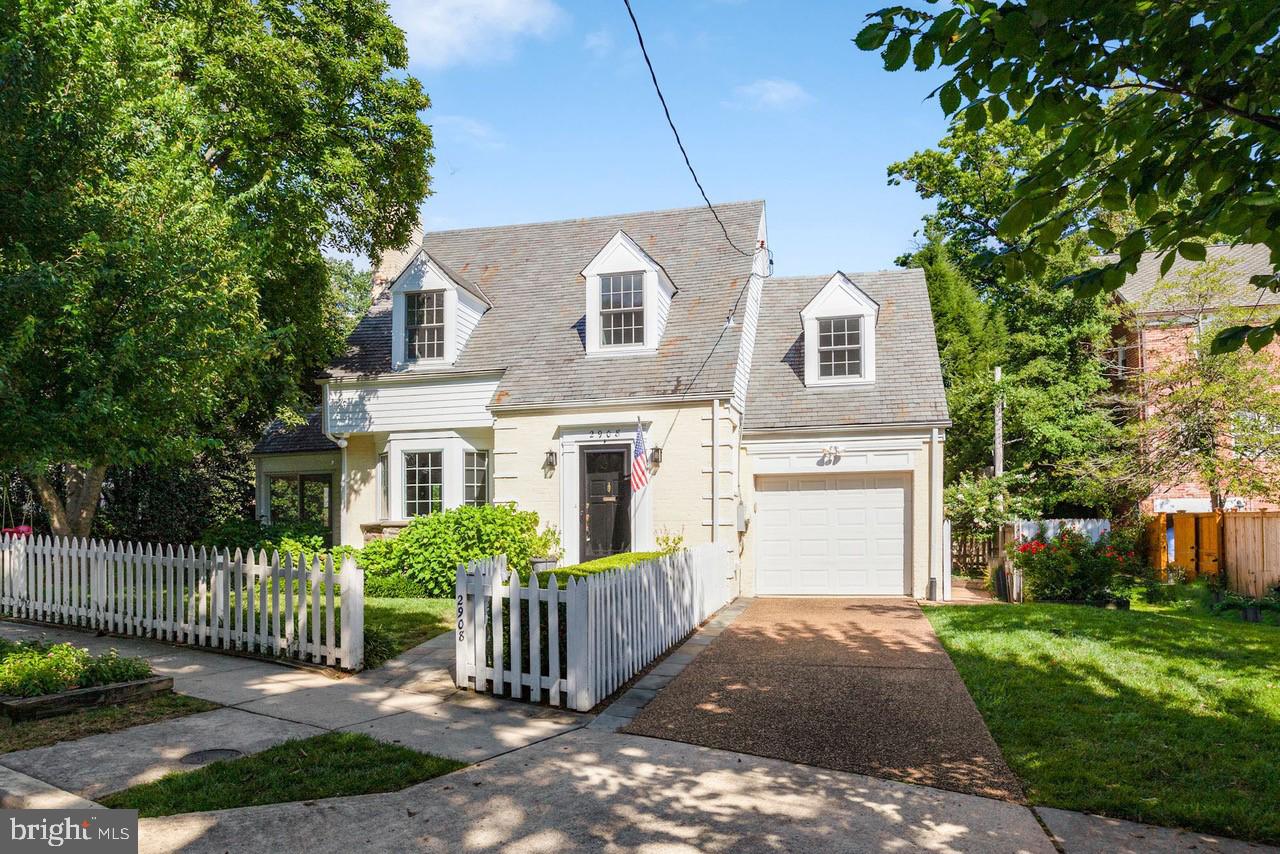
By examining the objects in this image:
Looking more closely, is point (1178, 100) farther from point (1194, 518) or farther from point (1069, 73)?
point (1194, 518)

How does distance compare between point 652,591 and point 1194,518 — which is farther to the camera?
point 1194,518

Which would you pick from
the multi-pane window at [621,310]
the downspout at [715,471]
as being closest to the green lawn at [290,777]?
the downspout at [715,471]

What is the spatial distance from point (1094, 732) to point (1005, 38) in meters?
5.46

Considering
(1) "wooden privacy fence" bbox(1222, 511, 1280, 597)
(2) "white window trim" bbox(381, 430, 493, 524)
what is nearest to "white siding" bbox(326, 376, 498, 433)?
(2) "white window trim" bbox(381, 430, 493, 524)

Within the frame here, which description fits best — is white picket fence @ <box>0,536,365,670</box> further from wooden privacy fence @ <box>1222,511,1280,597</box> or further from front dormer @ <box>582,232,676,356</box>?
wooden privacy fence @ <box>1222,511,1280,597</box>

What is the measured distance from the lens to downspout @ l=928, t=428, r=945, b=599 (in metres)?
15.4

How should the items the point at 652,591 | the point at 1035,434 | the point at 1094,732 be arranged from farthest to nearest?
1. the point at 1035,434
2. the point at 652,591
3. the point at 1094,732

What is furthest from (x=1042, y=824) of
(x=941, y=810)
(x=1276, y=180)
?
(x=1276, y=180)

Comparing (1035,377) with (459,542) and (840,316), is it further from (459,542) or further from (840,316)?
(459,542)

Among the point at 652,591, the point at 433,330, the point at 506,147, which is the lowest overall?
the point at 652,591

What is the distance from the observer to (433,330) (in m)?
18.0

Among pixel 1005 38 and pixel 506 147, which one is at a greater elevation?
pixel 506 147

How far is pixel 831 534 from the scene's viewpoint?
1633cm

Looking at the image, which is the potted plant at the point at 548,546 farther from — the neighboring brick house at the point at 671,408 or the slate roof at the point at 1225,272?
the slate roof at the point at 1225,272
